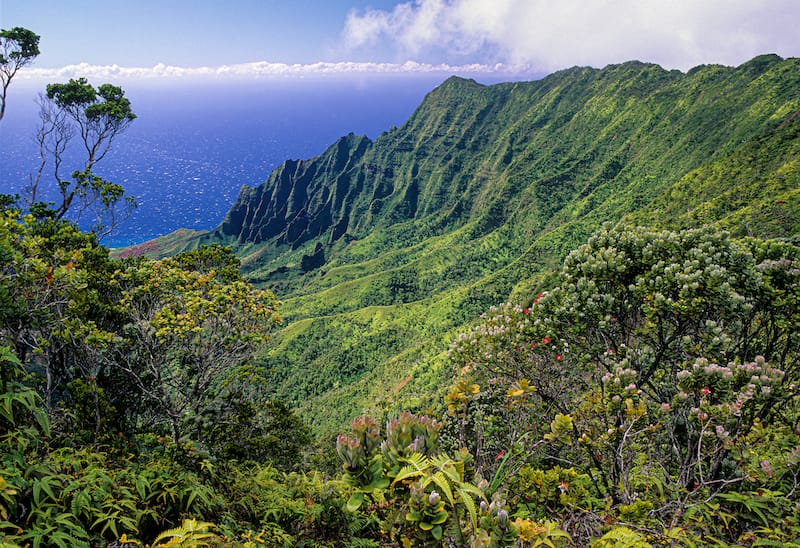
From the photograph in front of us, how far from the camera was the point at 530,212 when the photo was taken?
129 m

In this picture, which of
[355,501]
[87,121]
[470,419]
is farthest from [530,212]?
[355,501]

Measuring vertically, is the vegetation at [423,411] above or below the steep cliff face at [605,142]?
below

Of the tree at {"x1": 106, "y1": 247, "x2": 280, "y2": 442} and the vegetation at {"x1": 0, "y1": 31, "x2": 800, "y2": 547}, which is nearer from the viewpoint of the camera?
the vegetation at {"x1": 0, "y1": 31, "x2": 800, "y2": 547}

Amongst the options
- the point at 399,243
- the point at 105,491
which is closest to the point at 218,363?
the point at 105,491

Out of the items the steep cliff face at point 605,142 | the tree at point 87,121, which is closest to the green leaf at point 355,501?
the tree at point 87,121

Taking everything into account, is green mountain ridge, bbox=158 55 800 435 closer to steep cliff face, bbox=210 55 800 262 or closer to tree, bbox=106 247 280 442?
steep cliff face, bbox=210 55 800 262

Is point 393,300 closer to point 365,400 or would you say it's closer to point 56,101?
point 365,400

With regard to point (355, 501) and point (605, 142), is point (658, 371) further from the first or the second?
point (605, 142)

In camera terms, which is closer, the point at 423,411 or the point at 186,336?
the point at 423,411

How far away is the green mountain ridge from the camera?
58.0 m

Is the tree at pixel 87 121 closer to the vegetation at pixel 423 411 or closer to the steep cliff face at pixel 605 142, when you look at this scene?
the vegetation at pixel 423 411

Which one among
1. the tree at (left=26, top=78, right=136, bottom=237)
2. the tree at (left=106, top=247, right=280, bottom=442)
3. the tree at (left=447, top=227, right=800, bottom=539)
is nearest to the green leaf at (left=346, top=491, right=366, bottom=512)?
the tree at (left=447, top=227, right=800, bottom=539)

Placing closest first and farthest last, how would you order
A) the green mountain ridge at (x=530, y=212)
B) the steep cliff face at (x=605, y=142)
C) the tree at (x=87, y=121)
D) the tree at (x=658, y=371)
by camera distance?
the tree at (x=658, y=371), the tree at (x=87, y=121), the green mountain ridge at (x=530, y=212), the steep cliff face at (x=605, y=142)

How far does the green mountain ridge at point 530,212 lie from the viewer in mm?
57969
